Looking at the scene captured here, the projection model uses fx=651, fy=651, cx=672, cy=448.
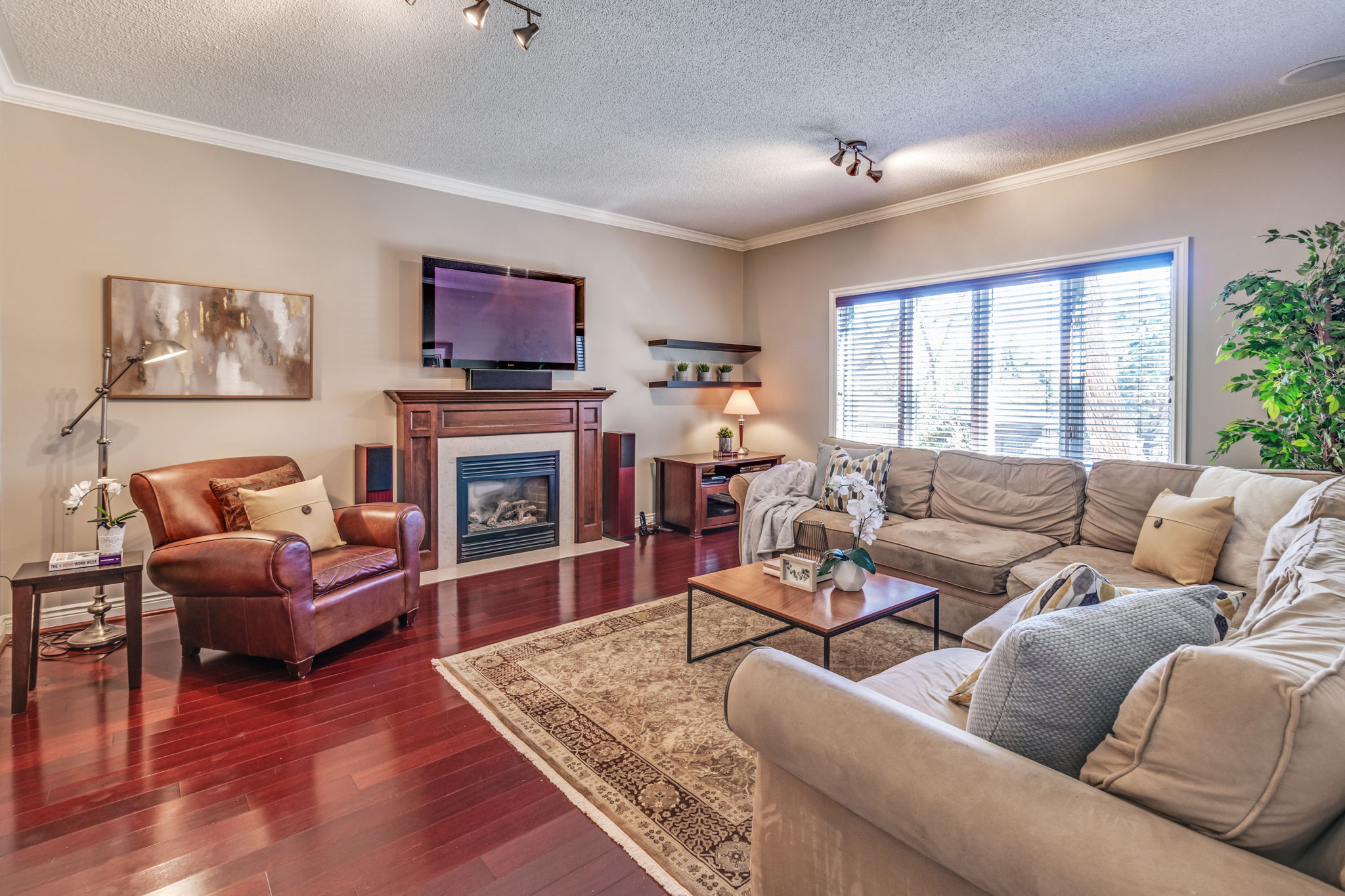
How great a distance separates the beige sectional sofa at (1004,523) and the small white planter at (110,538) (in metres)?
3.50

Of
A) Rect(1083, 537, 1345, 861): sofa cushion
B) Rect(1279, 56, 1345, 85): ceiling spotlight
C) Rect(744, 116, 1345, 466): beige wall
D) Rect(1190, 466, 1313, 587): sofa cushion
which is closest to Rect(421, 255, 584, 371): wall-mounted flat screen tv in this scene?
Rect(744, 116, 1345, 466): beige wall

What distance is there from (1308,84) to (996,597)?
2.89 metres

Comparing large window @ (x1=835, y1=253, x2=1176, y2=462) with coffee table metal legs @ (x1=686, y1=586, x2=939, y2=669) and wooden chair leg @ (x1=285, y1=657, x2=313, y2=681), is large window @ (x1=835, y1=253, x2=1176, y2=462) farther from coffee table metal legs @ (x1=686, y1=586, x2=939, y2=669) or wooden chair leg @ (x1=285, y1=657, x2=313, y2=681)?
wooden chair leg @ (x1=285, y1=657, x2=313, y2=681)

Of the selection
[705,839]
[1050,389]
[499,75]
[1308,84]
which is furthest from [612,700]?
[1308,84]

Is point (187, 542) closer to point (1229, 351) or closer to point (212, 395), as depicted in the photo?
point (212, 395)

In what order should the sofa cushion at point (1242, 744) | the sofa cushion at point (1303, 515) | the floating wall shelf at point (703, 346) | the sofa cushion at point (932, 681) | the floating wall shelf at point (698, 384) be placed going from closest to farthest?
the sofa cushion at point (1242, 744) < the sofa cushion at point (932, 681) < the sofa cushion at point (1303, 515) < the floating wall shelf at point (703, 346) < the floating wall shelf at point (698, 384)

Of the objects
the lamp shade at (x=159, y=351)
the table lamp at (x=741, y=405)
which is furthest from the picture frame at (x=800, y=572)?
the lamp shade at (x=159, y=351)

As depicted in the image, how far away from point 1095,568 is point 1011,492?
94 centimetres

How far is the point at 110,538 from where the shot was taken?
2.88 metres

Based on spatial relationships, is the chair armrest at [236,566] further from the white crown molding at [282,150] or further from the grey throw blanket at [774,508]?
the grey throw blanket at [774,508]

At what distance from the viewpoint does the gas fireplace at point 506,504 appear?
183 inches

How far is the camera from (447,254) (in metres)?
4.61

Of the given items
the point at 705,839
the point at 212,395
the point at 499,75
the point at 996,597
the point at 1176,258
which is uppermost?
the point at 499,75

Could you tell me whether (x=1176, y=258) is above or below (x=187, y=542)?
above
